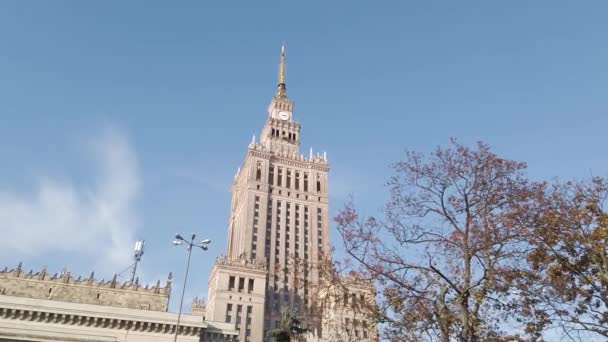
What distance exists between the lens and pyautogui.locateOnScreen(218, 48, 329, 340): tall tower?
78.2m

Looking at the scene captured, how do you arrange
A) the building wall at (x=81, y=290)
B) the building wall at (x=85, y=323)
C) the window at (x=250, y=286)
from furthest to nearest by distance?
the window at (x=250, y=286) < the building wall at (x=81, y=290) < the building wall at (x=85, y=323)

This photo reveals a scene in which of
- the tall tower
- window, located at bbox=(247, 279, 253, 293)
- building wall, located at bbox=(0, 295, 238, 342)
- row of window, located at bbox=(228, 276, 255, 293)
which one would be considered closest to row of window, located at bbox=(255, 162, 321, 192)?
the tall tower

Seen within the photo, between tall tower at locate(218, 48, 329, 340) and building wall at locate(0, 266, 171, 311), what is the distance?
28.1 m

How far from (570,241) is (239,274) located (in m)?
53.7

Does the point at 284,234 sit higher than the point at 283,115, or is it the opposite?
the point at 283,115

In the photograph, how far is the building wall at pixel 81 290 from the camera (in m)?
42.7

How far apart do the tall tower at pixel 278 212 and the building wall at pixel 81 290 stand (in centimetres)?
2811

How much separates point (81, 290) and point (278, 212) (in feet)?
149

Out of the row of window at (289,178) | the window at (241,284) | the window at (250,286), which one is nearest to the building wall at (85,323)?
the window at (241,284)

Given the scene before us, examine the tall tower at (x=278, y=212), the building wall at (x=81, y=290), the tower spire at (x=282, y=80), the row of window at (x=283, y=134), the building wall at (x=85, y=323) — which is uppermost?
the tower spire at (x=282, y=80)

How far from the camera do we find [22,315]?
36094 millimetres

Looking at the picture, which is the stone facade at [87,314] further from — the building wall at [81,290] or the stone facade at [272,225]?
the stone facade at [272,225]

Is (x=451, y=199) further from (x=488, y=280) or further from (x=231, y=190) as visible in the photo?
(x=231, y=190)

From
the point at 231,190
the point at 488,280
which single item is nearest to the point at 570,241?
the point at 488,280
